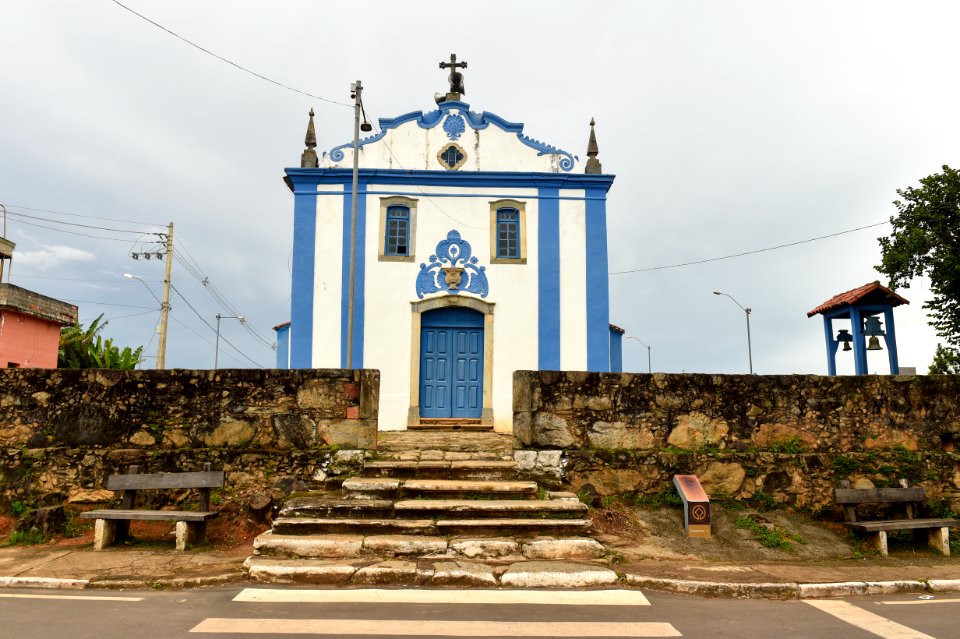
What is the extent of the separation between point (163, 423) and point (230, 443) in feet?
2.79

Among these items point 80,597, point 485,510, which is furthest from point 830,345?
point 80,597

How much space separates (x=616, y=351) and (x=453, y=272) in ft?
20.8

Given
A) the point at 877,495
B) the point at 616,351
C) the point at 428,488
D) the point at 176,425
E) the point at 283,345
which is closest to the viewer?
the point at 428,488

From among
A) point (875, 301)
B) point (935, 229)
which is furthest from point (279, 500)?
point (935, 229)

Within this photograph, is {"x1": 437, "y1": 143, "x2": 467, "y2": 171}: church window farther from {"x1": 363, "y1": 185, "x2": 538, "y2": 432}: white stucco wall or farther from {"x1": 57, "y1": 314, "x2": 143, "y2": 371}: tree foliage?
{"x1": 57, "y1": 314, "x2": 143, "y2": 371}: tree foliage

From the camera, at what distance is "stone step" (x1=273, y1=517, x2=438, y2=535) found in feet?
20.7

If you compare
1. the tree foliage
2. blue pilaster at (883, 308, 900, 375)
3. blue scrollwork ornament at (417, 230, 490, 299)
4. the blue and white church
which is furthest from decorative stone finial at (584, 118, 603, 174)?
the tree foliage

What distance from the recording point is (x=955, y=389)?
8234mm

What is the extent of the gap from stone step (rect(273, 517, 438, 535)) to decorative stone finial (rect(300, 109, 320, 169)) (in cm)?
948

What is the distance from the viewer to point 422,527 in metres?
6.32

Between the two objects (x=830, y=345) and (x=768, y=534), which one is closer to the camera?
(x=768, y=534)

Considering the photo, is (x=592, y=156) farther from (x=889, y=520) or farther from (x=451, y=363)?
(x=889, y=520)

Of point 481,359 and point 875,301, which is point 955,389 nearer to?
point 875,301

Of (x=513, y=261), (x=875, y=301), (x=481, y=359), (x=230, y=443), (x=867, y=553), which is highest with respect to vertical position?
(x=513, y=261)
